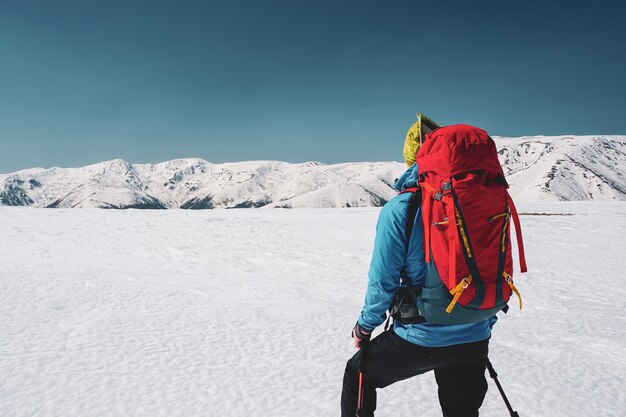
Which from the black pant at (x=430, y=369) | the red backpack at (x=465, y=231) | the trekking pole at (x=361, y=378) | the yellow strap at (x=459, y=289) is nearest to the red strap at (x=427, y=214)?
the red backpack at (x=465, y=231)

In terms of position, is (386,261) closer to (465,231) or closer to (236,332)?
(465,231)

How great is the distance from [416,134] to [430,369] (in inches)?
66.2

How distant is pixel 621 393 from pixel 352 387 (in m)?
3.72

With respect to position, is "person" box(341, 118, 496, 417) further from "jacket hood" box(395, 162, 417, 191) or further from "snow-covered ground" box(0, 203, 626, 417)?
"snow-covered ground" box(0, 203, 626, 417)

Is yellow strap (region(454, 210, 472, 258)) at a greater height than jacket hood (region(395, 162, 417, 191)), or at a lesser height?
lesser

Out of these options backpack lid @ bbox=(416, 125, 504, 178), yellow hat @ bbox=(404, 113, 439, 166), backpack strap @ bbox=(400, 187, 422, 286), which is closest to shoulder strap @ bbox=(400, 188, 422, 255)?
backpack strap @ bbox=(400, 187, 422, 286)

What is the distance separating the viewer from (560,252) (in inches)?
493

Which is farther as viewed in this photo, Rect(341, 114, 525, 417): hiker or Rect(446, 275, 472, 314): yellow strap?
Rect(341, 114, 525, 417): hiker

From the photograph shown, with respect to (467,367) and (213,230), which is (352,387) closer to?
(467,367)

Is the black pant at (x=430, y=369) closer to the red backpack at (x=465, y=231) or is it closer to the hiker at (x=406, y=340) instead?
the hiker at (x=406, y=340)

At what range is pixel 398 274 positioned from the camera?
2.30m

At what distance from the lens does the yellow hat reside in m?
2.70

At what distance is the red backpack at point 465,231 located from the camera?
2.00m

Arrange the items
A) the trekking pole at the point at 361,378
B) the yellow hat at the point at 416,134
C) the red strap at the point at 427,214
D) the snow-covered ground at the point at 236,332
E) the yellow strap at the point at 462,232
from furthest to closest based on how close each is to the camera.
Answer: the snow-covered ground at the point at 236,332, the yellow hat at the point at 416,134, the trekking pole at the point at 361,378, the red strap at the point at 427,214, the yellow strap at the point at 462,232
